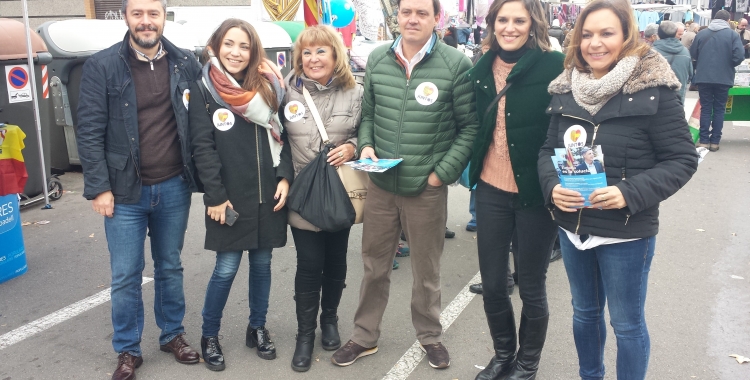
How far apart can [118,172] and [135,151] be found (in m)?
0.13

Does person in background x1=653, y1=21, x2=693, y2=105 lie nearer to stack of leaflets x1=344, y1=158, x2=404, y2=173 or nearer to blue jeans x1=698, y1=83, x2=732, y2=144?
blue jeans x1=698, y1=83, x2=732, y2=144

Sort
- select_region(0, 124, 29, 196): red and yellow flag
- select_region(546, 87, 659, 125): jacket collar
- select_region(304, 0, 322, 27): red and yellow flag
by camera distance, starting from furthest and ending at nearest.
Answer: select_region(304, 0, 322, 27): red and yellow flag → select_region(0, 124, 29, 196): red and yellow flag → select_region(546, 87, 659, 125): jacket collar

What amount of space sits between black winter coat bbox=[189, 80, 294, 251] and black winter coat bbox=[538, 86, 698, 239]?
5.14 feet

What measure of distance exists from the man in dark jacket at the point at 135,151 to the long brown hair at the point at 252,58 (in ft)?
0.82

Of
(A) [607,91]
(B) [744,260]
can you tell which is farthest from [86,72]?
(B) [744,260]

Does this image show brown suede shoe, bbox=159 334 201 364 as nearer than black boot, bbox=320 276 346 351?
Yes

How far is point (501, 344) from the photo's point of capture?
3.39 metres

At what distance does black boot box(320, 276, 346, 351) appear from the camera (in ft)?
12.3

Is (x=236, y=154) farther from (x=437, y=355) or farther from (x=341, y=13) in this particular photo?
(x=341, y=13)

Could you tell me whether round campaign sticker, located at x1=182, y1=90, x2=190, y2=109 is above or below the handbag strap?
above

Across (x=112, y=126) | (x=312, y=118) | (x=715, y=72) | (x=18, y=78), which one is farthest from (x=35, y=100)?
(x=715, y=72)

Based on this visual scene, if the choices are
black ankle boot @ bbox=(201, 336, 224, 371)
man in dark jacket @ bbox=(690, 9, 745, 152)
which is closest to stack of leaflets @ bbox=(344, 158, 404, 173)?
black ankle boot @ bbox=(201, 336, 224, 371)

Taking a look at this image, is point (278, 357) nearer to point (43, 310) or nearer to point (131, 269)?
point (131, 269)

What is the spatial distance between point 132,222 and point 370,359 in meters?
1.53
